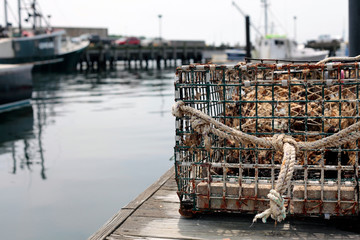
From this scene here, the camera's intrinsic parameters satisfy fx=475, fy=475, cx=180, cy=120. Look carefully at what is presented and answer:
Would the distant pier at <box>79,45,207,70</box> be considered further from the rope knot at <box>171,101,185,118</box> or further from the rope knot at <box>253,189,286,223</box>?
the rope knot at <box>253,189,286,223</box>

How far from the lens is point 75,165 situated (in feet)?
33.2

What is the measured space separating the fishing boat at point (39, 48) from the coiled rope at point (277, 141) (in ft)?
159

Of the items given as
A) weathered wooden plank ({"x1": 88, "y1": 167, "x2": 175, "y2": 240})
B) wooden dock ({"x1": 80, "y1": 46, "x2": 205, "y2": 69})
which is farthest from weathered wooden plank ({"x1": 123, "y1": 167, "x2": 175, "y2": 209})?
wooden dock ({"x1": 80, "y1": 46, "x2": 205, "y2": 69})

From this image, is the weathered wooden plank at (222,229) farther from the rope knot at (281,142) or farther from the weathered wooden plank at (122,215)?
the rope knot at (281,142)

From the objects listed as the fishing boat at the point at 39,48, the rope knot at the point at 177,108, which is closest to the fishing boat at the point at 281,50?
the fishing boat at the point at 39,48

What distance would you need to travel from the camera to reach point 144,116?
17.3 meters

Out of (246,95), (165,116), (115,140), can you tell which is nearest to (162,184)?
(246,95)

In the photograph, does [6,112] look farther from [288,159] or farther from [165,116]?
[288,159]

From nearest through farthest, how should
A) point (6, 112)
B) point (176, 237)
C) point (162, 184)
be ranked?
1. point (176, 237)
2. point (162, 184)
3. point (6, 112)

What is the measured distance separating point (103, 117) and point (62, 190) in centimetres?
888

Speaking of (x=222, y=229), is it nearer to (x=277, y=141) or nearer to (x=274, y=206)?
(x=274, y=206)

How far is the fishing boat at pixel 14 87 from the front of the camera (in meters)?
20.5

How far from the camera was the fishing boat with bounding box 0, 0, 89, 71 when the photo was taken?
51562mm

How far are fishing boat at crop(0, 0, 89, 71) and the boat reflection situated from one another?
33.7 meters
